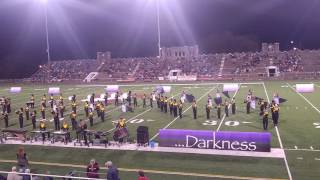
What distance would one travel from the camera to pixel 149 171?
44.2 feet

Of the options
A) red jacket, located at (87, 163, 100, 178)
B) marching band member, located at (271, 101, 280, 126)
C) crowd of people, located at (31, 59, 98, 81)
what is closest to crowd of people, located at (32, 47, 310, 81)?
crowd of people, located at (31, 59, 98, 81)

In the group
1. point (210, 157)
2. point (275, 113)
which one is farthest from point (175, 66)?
point (210, 157)

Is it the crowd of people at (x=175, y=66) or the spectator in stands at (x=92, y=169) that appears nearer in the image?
the spectator in stands at (x=92, y=169)

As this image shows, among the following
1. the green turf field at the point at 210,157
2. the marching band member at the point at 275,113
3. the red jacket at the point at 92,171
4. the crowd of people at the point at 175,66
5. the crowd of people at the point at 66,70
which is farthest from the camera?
the crowd of people at the point at 66,70

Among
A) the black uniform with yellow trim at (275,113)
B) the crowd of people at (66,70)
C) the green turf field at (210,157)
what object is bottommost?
the green turf field at (210,157)

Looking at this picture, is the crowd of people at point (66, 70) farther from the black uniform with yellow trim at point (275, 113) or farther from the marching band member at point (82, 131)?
the black uniform with yellow trim at point (275, 113)

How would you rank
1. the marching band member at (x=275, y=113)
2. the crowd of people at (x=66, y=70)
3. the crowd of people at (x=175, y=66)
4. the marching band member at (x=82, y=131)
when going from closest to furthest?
the marching band member at (x=82, y=131)
the marching band member at (x=275, y=113)
the crowd of people at (x=175, y=66)
the crowd of people at (x=66, y=70)

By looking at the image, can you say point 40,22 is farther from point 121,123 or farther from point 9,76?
point 121,123

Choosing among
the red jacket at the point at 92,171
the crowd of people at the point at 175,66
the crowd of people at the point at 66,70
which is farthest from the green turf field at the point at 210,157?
the crowd of people at the point at 66,70

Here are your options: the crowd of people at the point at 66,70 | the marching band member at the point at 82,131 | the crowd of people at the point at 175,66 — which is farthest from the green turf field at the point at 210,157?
the crowd of people at the point at 66,70

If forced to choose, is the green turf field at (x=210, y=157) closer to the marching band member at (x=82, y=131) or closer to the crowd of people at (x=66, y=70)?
the marching band member at (x=82, y=131)

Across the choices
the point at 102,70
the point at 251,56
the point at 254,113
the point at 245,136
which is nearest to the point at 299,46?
the point at 251,56

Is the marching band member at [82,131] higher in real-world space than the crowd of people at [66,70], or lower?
lower

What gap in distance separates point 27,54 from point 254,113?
161 feet
